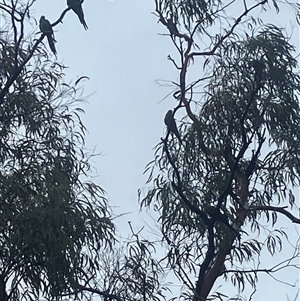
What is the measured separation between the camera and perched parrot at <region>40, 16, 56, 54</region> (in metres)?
5.46

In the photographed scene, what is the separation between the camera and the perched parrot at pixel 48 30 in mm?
5460

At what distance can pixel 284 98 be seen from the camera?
19.5 feet

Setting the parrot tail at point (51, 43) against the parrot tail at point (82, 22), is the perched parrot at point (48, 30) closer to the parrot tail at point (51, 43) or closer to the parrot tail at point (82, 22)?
the parrot tail at point (51, 43)

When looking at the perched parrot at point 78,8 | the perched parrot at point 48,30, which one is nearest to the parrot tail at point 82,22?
the perched parrot at point 78,8

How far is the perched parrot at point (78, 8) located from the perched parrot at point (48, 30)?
19cm

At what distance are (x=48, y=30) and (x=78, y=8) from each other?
0.61 meters

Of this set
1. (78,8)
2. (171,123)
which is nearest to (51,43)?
(78,8)

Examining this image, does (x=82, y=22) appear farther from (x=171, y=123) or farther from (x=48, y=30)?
(x=171, y=123)

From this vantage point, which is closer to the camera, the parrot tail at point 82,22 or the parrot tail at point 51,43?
the parrot tail at point 51,43

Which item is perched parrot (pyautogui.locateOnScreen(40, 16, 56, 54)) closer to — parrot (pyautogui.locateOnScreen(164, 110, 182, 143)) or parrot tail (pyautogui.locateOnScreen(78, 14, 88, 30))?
parrot tail (pyautogui.locateOnScreen(78, 14, 88, 30))

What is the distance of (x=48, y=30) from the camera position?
17.9 ft

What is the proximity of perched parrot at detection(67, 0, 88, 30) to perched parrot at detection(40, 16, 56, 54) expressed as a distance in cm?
19

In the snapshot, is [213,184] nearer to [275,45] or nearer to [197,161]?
[197,161]

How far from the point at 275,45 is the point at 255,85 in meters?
0.51
